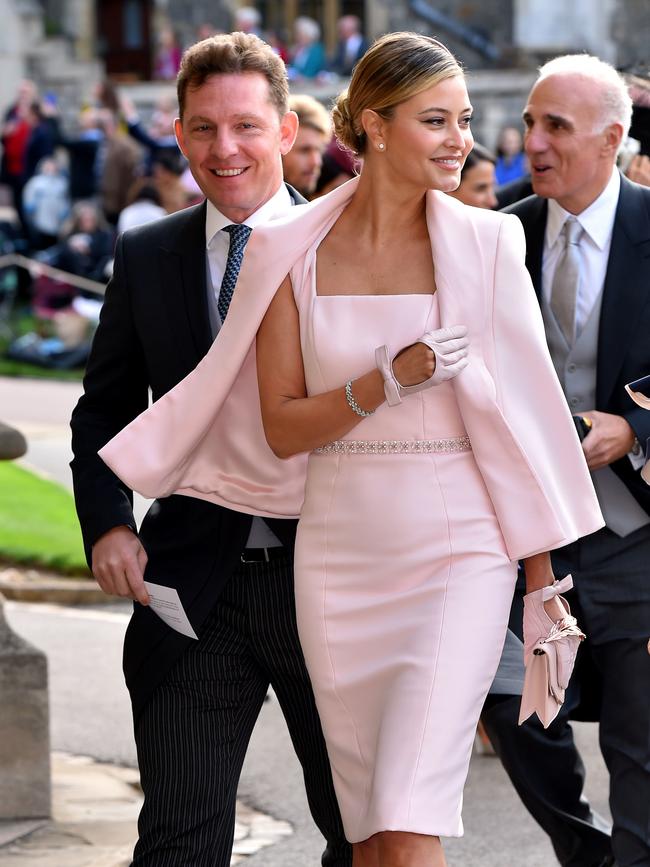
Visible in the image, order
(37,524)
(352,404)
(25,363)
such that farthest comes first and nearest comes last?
(25,363) < (37,524) < (352,404)

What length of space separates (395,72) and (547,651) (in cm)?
121

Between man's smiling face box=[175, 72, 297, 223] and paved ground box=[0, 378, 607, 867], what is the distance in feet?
7.02

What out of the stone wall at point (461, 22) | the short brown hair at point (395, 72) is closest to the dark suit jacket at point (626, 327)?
the short brown hair at point (395, 72)

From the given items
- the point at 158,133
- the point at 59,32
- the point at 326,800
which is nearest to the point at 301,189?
the point at 326,800

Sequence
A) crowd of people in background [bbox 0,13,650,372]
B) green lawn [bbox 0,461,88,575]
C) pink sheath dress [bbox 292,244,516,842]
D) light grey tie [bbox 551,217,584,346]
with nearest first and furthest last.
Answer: pink sheath dress [bbox 292,244,516,842] < light grey tie [bbox 551,217,584,346] < green lawn [bbox 0,461,88,575] < crowd of people in background [bbox 0,13,650,372]

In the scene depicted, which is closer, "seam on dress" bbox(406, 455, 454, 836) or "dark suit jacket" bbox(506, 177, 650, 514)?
"seam on dress" bbox(406, 455, 454, 836)

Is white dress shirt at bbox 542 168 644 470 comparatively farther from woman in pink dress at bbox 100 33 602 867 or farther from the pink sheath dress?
the pink sheath dress

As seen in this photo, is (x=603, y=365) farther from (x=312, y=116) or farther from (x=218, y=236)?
(x=312, y=116)

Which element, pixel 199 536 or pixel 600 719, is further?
pixel 600 719

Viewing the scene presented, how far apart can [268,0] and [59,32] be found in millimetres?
4210

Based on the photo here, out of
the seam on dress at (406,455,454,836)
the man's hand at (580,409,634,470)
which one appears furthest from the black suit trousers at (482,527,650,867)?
the seam on dress at (406,455,454,836)

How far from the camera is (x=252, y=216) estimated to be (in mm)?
3992

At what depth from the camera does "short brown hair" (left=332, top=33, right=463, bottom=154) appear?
349 cm

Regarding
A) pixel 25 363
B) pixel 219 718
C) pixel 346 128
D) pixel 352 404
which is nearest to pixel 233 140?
pixel 346 128
